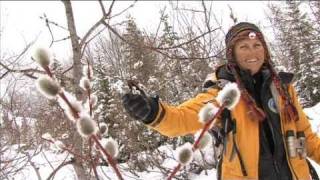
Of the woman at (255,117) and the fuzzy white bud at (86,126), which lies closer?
the fuzzy white bud at (86,126)

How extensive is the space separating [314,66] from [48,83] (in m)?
20.4

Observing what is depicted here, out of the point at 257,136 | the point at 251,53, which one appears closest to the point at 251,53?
the point at 251,53

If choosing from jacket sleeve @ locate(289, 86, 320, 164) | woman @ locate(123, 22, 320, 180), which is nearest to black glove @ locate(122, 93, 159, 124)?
→ woman @ locate(123, 22, 320, 180)

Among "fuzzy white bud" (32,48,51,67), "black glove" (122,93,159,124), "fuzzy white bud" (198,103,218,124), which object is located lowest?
"fuzzy white bud" (198,103,218,124)

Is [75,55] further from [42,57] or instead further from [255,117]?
[42,57]

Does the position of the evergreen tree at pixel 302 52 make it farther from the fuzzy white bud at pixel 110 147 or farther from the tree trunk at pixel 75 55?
the fuzzy white bud at pixel 110 147

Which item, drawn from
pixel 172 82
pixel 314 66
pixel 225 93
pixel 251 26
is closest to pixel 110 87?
pixel 172 82

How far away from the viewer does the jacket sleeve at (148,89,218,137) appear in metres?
1.97

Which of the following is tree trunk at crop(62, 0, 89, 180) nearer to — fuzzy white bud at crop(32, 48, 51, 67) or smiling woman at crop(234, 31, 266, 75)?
smiling woman at crop(234, 31, 266, 75)

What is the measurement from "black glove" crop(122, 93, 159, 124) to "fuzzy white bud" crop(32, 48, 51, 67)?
0.72m

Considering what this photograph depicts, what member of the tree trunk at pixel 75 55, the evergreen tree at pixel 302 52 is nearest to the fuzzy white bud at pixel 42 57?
the tree trunk at pixel 75 55

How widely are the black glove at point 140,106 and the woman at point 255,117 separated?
37 cm

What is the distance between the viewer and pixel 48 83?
91cm

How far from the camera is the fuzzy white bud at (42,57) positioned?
3.08 feet
